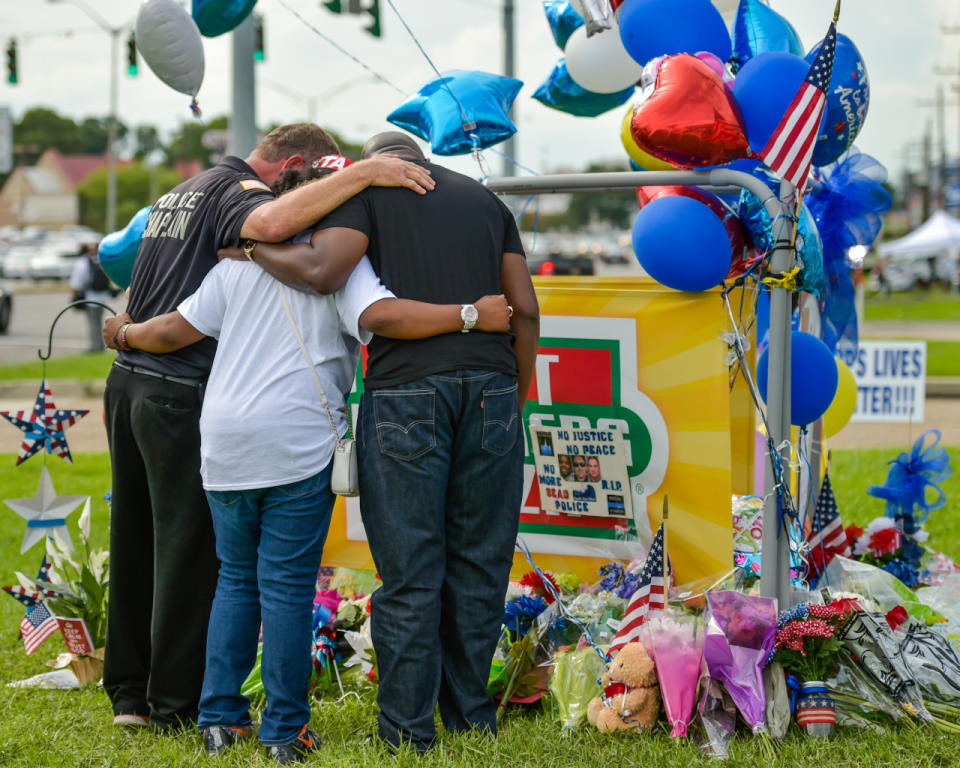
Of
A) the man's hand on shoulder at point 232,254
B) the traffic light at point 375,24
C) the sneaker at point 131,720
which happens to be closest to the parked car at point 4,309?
the traffic light at point 375,24

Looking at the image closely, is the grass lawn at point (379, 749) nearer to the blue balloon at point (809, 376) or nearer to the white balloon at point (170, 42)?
the blue balloon at point (809, 376)

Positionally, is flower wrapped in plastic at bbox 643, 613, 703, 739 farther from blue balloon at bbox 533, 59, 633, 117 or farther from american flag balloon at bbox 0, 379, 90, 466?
blue balloon at bbox 533, 59, 633, 117

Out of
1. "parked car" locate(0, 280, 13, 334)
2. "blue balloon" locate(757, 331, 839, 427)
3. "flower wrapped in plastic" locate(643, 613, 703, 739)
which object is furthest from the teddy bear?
"parked car" locate(0, 280, 13, 334)

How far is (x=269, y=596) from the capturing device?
3.09 m

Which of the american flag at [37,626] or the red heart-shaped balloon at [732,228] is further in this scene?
the american flag at [37,626]

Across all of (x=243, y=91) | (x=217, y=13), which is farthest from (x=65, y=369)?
(x=217, y=13)

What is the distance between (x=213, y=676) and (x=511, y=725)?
93 cm

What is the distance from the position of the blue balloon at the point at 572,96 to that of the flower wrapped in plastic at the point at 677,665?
2.82m

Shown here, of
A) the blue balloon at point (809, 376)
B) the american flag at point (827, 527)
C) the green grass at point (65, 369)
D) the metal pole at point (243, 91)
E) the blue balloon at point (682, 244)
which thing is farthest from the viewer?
the green grass at point (65, 369)

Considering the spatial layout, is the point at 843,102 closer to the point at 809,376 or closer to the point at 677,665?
the point at 809,376

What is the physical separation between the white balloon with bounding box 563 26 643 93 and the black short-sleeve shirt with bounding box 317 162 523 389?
1.96 metres

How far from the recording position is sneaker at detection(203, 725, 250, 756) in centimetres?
317

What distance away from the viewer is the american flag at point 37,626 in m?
4.14

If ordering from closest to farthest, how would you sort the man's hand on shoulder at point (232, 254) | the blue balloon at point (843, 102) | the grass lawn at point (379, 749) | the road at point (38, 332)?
the grass lawn at point (379, 749) → the man's hand on shoulder at point (232, 254) → the blue balloon at point (843, 102) → the road at point (38, 332)
